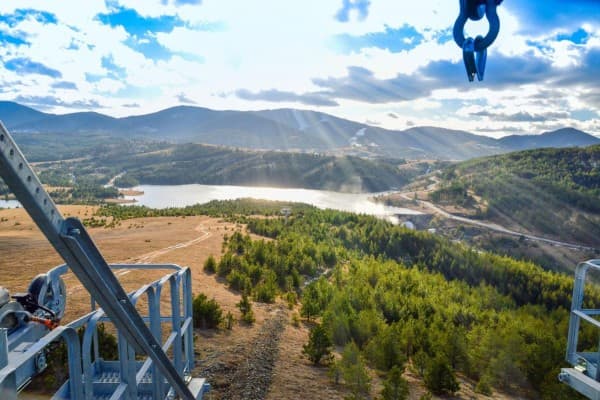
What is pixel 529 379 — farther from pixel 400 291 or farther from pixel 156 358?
pixel 156 358

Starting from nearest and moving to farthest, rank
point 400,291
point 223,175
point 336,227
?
point 400,291 < point 336,227 < point 223,175

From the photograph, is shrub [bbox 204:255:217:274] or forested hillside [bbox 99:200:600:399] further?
shrub [bbox 204:255:217:274]

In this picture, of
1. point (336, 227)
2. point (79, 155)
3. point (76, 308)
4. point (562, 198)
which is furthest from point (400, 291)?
point (79, 155)

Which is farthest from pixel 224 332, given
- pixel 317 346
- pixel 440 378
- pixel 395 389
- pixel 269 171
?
pixel 269 171

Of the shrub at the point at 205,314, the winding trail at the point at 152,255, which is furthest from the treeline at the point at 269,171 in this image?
the shrub at the point at 205,314

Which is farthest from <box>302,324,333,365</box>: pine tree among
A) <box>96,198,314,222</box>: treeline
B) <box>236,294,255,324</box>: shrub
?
<box>96,198,314,222</box>: treeline

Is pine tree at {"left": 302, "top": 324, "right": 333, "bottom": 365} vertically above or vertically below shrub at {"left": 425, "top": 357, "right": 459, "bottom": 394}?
above

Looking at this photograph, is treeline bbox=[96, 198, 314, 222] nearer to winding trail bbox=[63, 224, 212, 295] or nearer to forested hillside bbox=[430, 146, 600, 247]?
winding trail bbox=[63, 224, 212, 295]

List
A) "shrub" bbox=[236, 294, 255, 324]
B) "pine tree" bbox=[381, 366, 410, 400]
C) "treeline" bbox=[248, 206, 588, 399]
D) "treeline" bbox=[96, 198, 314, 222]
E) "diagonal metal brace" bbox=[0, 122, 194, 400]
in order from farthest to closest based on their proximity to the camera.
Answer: "treeline" bbox=[96, 198, 314, 222] → "shrub" bbox=[236, 294, 255, 324] → "treeline" bbox=[248, 206, 588, 399] → "pine tree" bbox=[381, 366, 410, 400] → "diagonal metal brace" bbox=[0, 122, 194, 400]
